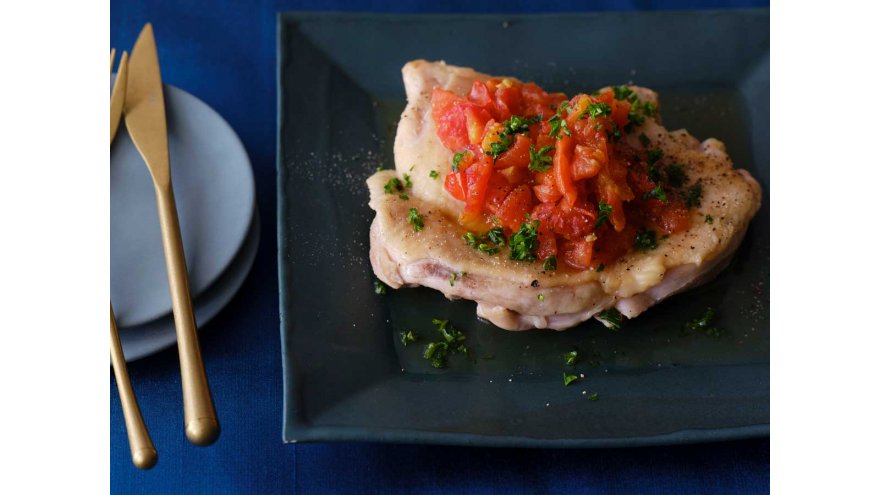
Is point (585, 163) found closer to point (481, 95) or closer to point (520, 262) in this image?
point (520, 262)

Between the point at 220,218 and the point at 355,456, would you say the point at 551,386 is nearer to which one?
the point at 355,456

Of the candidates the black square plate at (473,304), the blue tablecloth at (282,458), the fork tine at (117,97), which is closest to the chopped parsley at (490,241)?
the black square plate at (473,304)

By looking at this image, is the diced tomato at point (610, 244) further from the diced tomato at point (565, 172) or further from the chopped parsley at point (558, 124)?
the chopped parsley at point (558, 124)

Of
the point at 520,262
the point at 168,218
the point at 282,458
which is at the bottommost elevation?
the point at 282,458

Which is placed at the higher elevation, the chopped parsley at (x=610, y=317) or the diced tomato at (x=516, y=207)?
the diced tomato at (x=516, y=207)

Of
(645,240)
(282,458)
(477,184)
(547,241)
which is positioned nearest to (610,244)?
(645,240)

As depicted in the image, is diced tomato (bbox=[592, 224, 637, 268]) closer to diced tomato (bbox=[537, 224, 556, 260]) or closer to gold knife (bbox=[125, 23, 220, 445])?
diced tomato (bbox=[537, 224, 556, 260])

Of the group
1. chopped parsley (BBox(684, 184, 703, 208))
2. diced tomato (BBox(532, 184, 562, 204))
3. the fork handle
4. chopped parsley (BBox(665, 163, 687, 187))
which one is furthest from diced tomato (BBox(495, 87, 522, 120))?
the fork handle

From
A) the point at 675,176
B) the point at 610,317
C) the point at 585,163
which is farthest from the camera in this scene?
the point at 675,176

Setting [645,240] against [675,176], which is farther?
[675,176]
